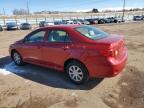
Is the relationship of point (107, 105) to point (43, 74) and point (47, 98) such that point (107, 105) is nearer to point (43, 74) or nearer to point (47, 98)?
point (47, 98)

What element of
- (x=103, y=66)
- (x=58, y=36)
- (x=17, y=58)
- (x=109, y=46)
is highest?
(x=58, y=36)

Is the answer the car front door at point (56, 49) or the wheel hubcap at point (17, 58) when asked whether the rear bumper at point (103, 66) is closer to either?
the car front door at point (56, 49)

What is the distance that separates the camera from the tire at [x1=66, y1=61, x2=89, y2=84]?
17.9 ft

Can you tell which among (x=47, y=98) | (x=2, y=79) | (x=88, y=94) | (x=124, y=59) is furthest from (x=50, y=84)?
(x=124, y=59)

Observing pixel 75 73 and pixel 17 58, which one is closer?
pixel 75 73

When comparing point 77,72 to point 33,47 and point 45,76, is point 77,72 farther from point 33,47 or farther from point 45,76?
point 33,47

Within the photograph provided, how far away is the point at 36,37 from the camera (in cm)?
679

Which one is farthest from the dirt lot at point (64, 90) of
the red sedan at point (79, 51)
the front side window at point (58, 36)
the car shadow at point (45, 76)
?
the front side window at point (58, 36)

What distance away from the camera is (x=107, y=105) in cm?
450

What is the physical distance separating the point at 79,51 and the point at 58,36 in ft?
3.27

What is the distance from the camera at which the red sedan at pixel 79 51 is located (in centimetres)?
508

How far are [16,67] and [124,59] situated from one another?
410 centimetres

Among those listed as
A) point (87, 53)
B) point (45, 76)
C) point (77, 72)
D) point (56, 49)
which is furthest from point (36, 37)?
point (87, 53)

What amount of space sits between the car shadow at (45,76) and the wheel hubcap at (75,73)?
20cm
